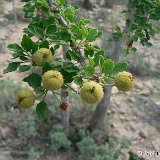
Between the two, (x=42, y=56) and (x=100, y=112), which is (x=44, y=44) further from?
(x=100, y=112)

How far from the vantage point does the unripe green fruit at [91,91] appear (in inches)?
38.1

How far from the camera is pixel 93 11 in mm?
7867

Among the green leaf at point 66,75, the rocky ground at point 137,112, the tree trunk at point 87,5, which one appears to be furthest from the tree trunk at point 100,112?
the tree trunk at point 87,5

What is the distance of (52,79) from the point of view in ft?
3.27

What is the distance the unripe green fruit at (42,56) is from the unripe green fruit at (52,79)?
0.08m

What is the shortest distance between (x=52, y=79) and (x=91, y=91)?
13 cm

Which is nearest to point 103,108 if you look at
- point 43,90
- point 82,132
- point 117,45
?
point 82,132

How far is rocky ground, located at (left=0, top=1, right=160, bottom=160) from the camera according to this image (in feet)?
15.2

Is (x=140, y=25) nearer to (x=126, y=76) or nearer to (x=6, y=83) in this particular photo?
(x=126, y=76)

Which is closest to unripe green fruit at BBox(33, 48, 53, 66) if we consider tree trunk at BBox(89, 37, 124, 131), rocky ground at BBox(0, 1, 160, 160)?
tree trunk at BBox(89, 37, 124, 131)

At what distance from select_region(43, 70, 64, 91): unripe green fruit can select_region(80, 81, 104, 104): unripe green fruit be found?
0.08 m

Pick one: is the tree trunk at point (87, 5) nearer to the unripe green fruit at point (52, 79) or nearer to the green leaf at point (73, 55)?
the green leaf at point (73, 55)

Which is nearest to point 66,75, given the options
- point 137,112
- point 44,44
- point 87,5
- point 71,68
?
point 71,68

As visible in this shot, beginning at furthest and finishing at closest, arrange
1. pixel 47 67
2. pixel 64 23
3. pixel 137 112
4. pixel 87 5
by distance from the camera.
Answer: pixel 87 5 < pixel 137 112 < pixel 64 23 < pixel 47 67
